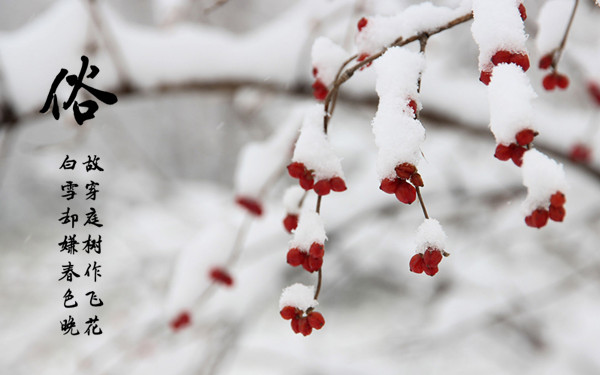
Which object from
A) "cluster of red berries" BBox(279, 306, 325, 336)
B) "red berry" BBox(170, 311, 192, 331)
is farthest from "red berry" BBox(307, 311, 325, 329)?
"red berry" BBox(170, 311, 192, 331)

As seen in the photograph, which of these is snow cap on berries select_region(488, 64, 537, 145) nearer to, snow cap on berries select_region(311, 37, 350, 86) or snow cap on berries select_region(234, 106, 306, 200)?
snow cap on berries select_region(311, 37, 350, 86)

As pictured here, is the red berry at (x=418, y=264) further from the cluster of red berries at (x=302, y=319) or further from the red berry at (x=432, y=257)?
the cluster of red berries at (x=302, y=319)

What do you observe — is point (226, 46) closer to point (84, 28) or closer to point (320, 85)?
point (84, 28)

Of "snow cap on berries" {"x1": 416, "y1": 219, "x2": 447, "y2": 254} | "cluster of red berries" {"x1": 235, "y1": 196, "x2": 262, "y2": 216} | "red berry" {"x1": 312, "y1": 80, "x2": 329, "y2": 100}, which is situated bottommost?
"snow cap on berries" {"x1": 416, "y1": 219, "x2": 447, "y2": 254}

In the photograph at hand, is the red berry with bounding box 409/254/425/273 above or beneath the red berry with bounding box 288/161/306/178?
beneath

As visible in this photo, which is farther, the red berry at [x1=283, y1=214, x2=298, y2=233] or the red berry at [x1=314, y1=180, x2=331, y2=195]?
the red berry at [x1=283, y1=214, x2=298, y2=233]

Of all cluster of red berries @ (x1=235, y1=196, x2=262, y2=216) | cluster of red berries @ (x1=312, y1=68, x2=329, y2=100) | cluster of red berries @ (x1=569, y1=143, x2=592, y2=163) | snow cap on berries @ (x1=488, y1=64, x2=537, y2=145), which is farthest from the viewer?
cluster of red berries @ (x1=569, y1=143, x2=592, y2=163)

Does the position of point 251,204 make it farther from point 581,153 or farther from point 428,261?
point 581,153

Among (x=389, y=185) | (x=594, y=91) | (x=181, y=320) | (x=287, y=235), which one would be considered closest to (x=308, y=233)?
(x=389, y=185)
